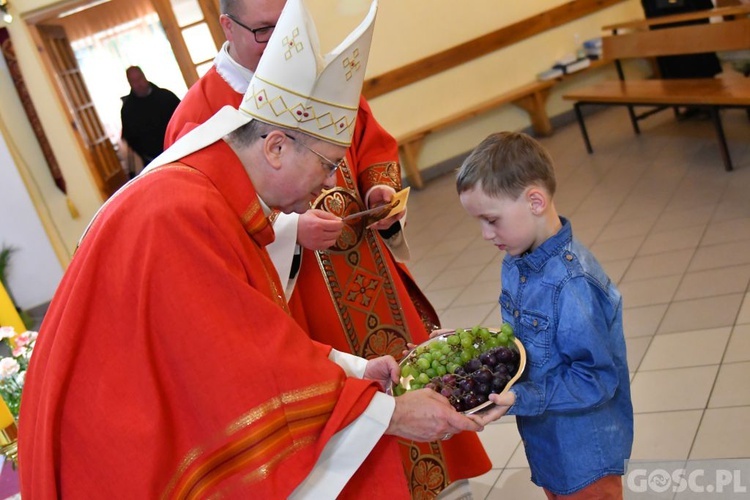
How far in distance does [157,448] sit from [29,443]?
12.7 inches

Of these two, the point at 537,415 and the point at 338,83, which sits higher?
the point at 338,83

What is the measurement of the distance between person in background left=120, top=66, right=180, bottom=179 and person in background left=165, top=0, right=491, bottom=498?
5.25 meters

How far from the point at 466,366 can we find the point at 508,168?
493 millimetres

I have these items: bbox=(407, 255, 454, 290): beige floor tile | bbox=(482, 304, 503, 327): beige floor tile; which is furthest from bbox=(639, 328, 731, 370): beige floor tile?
bbox=(407, 255, 454, 290): beige floor tile

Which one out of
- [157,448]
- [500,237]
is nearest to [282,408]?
[157,448]

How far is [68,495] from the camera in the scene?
1539 mm

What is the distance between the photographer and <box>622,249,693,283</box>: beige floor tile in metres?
4.41

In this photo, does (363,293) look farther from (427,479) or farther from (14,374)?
(14,374)

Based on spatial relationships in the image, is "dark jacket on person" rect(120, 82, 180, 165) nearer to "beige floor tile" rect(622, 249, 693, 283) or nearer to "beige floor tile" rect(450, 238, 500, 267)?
"beige floor tile" rect(450, 238, 500, 267)

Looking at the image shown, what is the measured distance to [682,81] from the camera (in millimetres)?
6625

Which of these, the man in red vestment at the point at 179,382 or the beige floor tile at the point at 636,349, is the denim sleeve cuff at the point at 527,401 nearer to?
the man in red vestment at the point at 179,382

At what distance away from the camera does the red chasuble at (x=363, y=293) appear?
8.25 feet

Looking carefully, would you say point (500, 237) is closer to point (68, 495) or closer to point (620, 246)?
point (68, 495)

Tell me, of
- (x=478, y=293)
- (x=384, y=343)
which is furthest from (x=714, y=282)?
(x=384, y=343)
